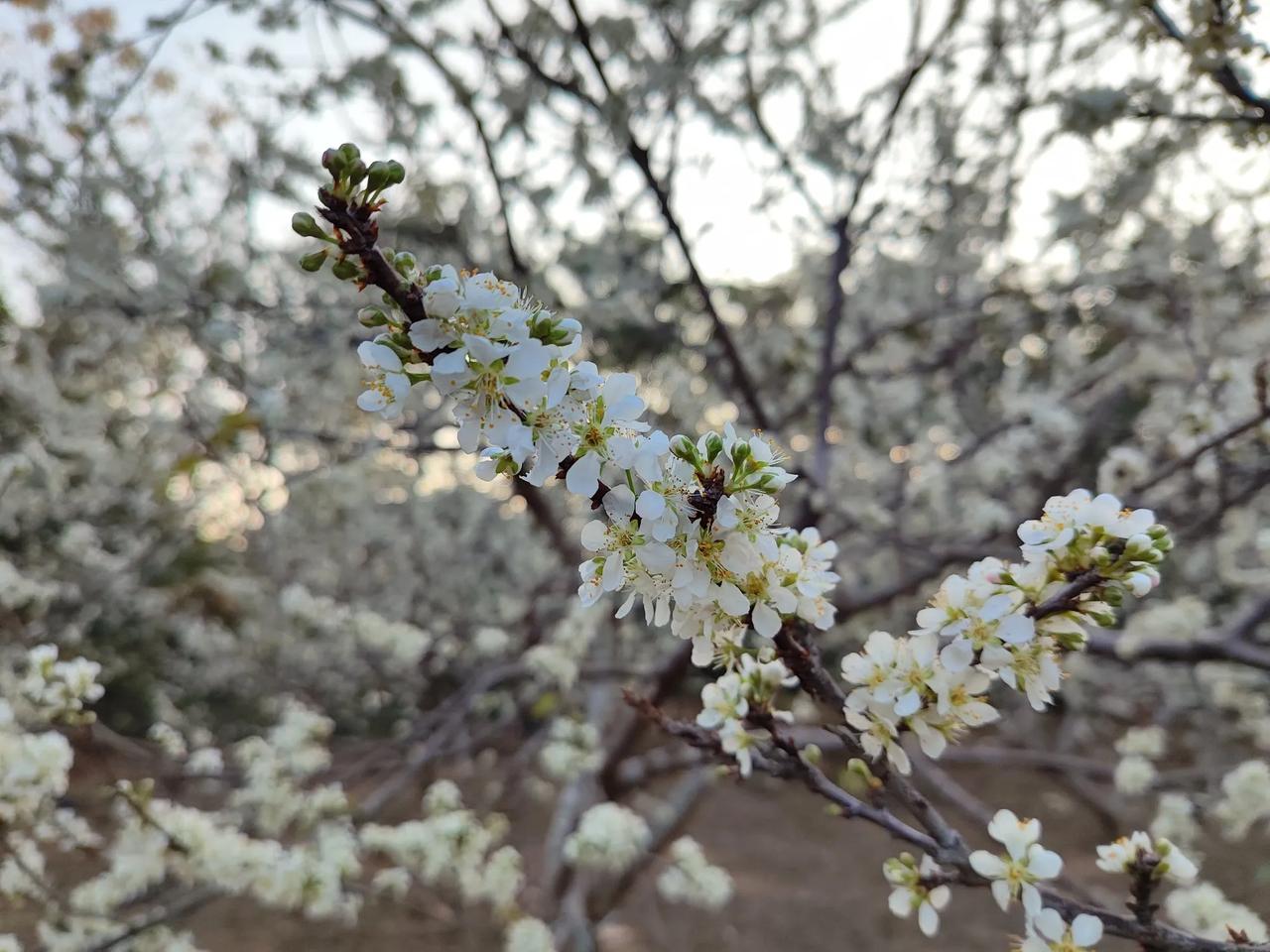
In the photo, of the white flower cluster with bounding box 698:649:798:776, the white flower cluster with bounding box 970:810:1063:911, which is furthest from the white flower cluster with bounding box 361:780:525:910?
the white flower cluster with bounding box 970:810:1063:911

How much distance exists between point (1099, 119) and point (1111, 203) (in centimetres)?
127

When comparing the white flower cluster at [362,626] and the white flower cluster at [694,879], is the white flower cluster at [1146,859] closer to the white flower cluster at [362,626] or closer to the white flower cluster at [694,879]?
the white flower cluster at [694,879]

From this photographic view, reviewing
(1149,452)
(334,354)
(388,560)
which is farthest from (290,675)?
(1149,452)

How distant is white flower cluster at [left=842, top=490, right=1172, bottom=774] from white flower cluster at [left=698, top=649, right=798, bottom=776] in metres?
0.12

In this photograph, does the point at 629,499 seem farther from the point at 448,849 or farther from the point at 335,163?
the point at 448,849

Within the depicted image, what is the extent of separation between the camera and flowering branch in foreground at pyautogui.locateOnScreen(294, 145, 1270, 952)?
2.25 feet

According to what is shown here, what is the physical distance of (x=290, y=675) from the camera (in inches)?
227

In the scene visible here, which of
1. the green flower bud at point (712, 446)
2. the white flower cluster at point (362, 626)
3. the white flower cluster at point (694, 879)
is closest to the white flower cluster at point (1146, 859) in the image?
the green flower bud at point (712, 446)

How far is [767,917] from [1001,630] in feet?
12.8

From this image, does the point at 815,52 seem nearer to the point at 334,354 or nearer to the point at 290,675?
the point at 334,354

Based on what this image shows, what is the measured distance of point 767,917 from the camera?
405cm

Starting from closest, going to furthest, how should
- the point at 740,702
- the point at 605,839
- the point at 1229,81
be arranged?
the point at 740,702 < the point at 1229,81 < the point at 605,839

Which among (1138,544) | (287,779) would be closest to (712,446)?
(1138,544)

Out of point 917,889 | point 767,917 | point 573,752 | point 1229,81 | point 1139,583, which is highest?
point 1229,81
